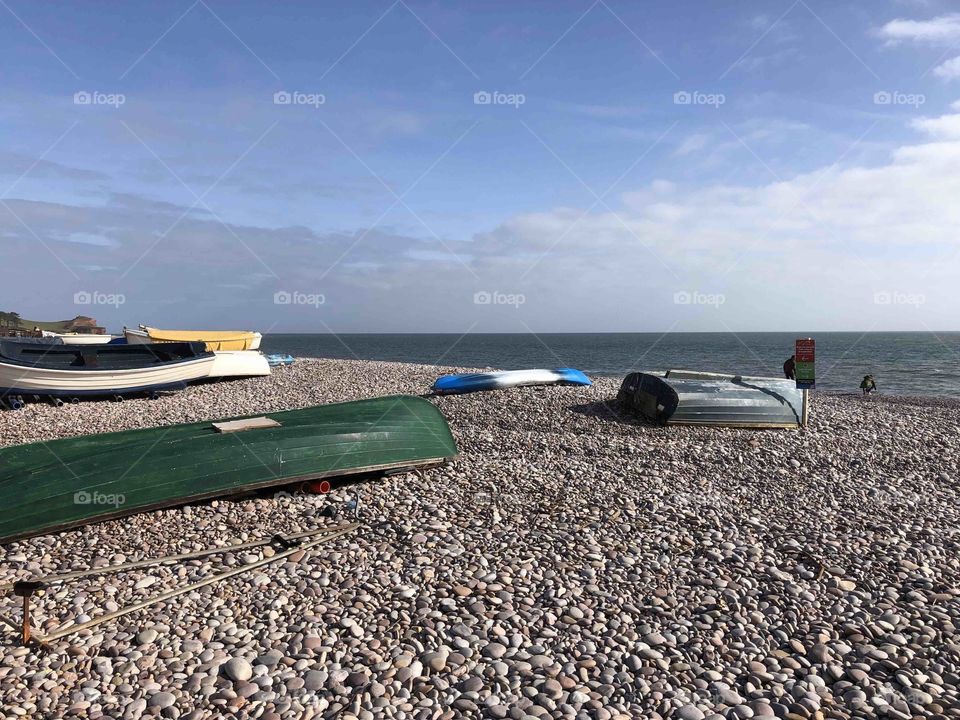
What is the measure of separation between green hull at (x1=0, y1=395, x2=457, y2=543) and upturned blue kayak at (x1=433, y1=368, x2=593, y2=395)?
8.28 metres

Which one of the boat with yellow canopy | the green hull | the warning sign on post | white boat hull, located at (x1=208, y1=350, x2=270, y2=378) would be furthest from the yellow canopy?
the warning sign on post

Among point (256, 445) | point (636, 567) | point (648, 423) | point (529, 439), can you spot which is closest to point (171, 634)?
point (256, 445)

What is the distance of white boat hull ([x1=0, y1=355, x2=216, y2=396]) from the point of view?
56.6 feet

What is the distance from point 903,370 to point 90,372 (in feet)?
179

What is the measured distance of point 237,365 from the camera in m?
23.9

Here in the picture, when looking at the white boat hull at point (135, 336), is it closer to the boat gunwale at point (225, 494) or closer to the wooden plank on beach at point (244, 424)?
the wooden plank on beach at point (244, 424)

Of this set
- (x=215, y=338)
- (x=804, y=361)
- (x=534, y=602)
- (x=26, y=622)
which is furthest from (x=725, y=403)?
(x=215, y=338)

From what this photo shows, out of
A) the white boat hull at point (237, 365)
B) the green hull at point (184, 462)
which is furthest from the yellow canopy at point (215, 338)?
the green hull at point (184, 462)

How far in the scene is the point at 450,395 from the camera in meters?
18.6

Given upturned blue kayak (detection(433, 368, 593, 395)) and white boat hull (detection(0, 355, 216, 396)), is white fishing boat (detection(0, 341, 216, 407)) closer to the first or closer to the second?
white boat hull (detection(0, 355, 216, 396))

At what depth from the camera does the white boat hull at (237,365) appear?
23.1 meters

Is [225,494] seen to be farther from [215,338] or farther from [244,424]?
[215,338]

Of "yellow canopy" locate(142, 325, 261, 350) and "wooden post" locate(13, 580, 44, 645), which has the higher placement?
"yellow canopy" locate(142, 325, 261, 350)

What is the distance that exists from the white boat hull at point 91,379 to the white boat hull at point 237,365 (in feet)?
4.92
